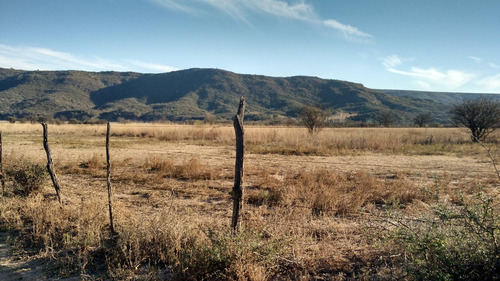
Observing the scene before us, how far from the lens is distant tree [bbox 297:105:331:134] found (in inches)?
795

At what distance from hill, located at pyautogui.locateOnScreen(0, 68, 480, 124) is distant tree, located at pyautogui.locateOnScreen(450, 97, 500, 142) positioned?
51.1 metres

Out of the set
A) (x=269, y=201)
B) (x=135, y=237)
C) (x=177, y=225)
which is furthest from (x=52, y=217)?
(x=269, y=201)

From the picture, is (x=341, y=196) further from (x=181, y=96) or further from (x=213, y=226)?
(x=181, y=96)

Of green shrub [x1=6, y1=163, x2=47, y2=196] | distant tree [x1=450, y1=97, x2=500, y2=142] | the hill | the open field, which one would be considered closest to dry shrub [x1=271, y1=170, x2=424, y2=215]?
the open field

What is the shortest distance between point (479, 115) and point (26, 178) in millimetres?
25604

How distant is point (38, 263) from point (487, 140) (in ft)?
85.7

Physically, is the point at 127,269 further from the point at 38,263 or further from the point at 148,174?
the point at 148,174

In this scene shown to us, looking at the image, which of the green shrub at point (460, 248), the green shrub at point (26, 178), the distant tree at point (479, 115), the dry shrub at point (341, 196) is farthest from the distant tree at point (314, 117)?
the green shrub at point (460, 248)

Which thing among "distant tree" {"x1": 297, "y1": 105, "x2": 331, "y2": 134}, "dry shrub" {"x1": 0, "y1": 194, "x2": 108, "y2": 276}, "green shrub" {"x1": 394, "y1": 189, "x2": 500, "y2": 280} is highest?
"distant tree" {"x1": 297, "y1": 105, "x2": 331, "y2": 134}

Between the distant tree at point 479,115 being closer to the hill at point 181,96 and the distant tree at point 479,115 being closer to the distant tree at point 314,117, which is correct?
the distant tree at point 314,117

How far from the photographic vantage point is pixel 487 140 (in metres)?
19.6

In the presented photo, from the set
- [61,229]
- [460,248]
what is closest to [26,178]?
[61,229]

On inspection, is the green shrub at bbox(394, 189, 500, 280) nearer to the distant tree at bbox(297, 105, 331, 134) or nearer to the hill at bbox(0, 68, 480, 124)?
the distant tree at bbox(297, 105, 331, 134)

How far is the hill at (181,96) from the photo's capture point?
250ft
